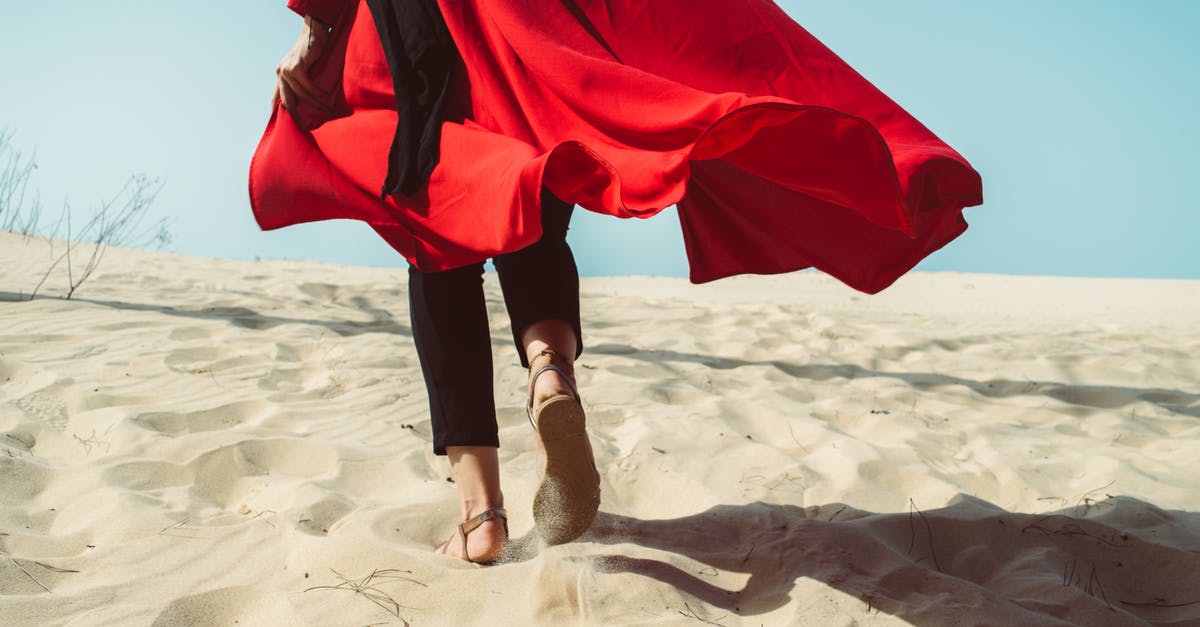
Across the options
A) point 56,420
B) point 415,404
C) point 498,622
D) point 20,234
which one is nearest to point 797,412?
point 415,404

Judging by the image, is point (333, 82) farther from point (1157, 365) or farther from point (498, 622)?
point (1157, 365)

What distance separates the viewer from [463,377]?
68.0 inches

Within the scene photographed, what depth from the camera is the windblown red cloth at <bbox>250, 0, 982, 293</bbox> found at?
4.49 ft

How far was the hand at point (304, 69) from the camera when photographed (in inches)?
70.1

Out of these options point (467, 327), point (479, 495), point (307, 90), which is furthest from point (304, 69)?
point (479, 495)

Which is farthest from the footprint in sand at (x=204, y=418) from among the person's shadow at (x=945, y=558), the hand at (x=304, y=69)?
the person's shadow at (x=945, y=558)

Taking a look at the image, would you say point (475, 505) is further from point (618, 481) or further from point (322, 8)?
point (322, 8)

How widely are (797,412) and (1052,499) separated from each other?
97cm

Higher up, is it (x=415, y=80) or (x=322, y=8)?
(x=322, y=8)

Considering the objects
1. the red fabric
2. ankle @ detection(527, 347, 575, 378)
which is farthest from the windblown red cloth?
ankle @ detection(527, 347, 575, 378)

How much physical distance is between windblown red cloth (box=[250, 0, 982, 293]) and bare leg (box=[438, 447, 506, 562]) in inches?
16.4

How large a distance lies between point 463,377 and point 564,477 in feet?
1.06

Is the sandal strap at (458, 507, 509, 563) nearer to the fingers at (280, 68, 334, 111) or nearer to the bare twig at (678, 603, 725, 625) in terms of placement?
the bare twig at (678, 603, 725, 625)

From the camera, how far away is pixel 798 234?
1.87 meters
